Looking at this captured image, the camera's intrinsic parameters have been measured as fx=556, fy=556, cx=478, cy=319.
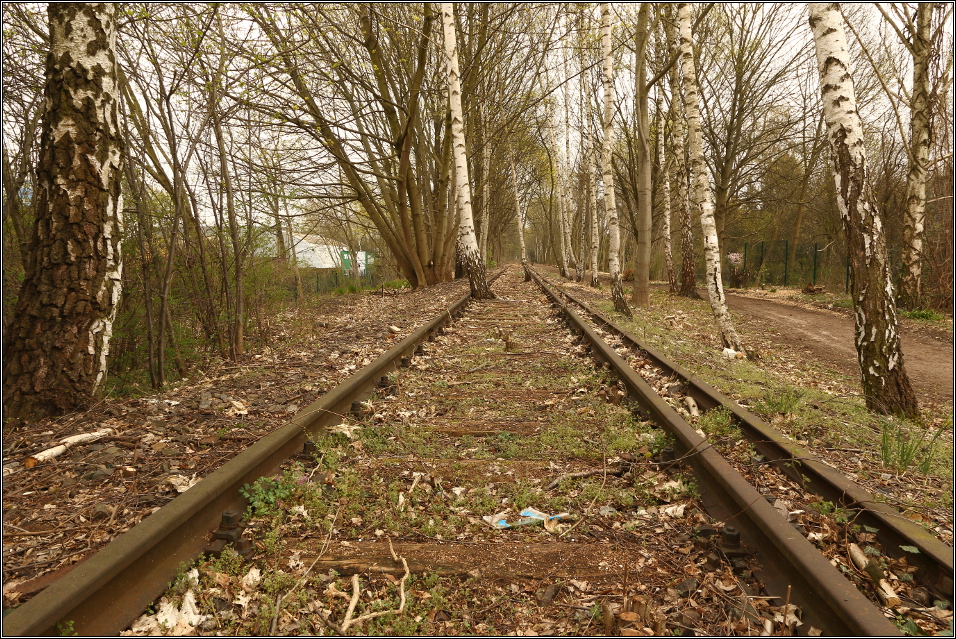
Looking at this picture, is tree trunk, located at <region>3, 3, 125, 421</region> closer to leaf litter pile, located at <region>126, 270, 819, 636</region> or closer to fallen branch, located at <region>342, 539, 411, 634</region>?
leaf litter pile, located at <region>126, 270, 819, 636</region>

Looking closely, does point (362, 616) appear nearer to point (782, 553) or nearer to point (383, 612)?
point (383, 612)

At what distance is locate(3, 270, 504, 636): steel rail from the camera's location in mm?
1675

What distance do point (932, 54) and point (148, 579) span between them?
51.2 feet

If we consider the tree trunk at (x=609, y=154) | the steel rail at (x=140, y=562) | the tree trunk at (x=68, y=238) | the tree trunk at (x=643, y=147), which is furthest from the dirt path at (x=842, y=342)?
the tree trunk at (x=68, y=238)

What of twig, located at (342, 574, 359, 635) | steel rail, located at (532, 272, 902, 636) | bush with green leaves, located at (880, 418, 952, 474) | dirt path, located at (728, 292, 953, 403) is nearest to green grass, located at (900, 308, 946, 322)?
dirt path, located at (728, 292, 953, 403)

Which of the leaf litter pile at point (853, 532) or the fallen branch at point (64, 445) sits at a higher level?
the fallen branch at point (64, 445)

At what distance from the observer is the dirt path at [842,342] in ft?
25.3

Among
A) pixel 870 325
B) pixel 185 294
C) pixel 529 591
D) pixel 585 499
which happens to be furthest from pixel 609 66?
pixel 529 591

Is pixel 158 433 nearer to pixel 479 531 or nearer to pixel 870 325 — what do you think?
pixel 479 531

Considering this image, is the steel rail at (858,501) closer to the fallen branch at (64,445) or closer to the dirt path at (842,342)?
the fallen branch at (64,445)

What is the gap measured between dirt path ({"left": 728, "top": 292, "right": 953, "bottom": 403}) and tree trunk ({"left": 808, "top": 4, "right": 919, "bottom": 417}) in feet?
8.05

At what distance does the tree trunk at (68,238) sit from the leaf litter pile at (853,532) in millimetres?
4356

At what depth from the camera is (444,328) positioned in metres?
8.41

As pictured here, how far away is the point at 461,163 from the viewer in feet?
39.6
